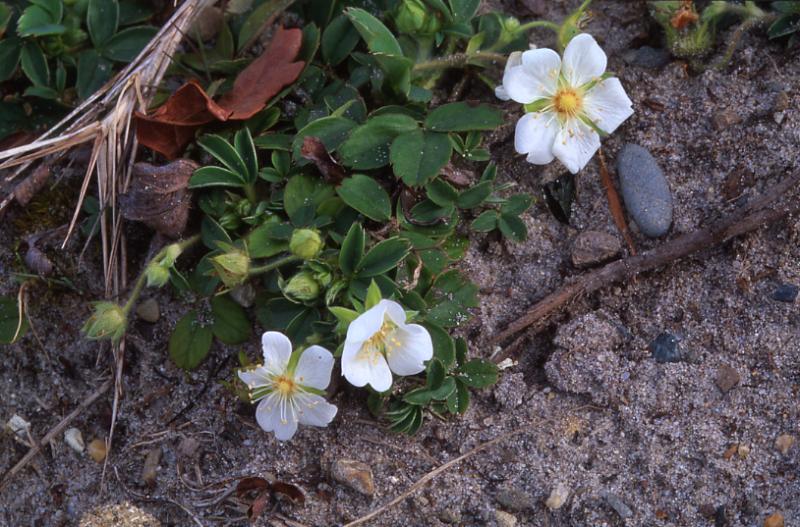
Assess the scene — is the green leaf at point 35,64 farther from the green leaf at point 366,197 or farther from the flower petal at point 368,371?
the flower petal at point 368,371

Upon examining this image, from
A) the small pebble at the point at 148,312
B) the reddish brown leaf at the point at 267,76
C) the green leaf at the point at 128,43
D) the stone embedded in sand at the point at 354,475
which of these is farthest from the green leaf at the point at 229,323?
the green leaf at the point at 128,43

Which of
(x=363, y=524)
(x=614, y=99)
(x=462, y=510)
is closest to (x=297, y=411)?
(x=363, y=524)

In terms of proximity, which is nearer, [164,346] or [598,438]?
[598,438]

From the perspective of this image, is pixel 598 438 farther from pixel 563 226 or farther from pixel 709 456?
pixel 563 226

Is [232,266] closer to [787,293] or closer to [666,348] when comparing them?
[666,348]

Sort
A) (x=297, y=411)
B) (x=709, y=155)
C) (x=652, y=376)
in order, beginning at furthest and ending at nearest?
(x=709, y=155) → (x=652, y=376) → (x=297, y=411)

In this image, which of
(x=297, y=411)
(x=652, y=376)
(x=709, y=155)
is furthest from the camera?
(x=709, y=155)

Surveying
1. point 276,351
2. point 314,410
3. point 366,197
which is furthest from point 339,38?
point 314,410
